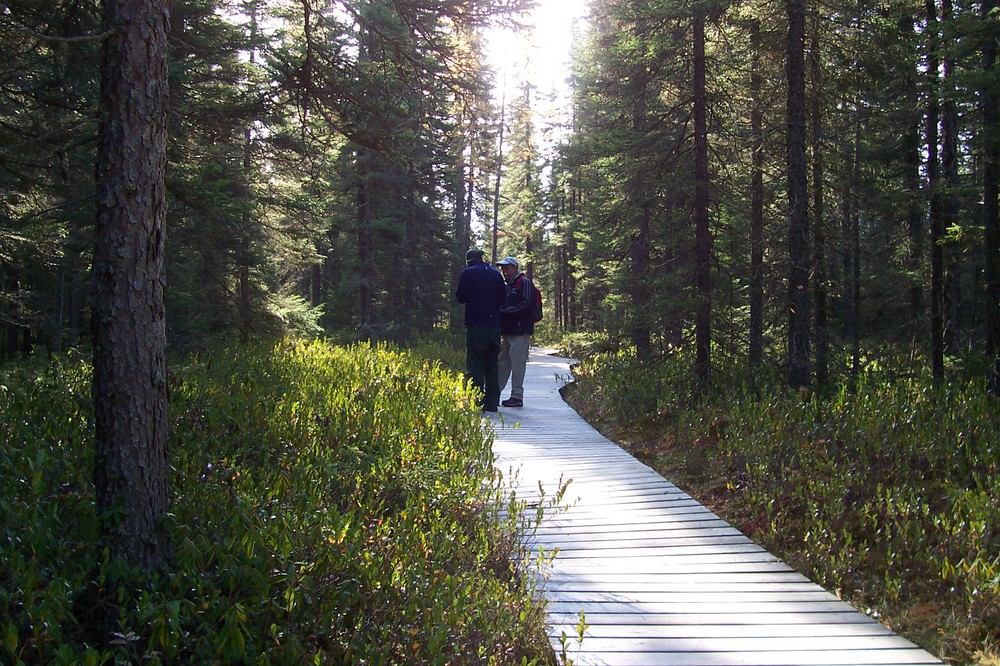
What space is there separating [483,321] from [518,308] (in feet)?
2.89

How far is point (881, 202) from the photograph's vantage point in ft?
62.4

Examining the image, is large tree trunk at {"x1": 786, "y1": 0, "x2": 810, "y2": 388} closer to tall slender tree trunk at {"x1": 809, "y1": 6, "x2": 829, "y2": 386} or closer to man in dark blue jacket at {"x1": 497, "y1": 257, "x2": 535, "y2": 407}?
tall slender tree trunk at {"x1": 809, "y1": 6, "x2": 829, "y2": 386}

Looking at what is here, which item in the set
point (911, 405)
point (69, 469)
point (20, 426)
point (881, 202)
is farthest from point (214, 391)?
point (881, 202)

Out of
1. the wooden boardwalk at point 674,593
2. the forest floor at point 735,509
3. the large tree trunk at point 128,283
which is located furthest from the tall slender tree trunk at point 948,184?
the large tree trunk at point 128,283

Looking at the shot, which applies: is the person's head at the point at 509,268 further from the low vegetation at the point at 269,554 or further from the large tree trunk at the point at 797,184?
the low vegetation at the point at 269,554

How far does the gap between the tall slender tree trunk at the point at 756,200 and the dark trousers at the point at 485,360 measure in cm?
441

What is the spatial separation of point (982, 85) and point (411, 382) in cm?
888

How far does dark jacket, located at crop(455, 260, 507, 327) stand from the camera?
11570 millimetres

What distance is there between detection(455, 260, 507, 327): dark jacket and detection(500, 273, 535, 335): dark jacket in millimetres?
544

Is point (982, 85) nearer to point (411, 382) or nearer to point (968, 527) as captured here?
point (968, 527)

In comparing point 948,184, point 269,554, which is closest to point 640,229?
point 948,184

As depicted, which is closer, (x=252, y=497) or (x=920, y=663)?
(x=920, y=663)

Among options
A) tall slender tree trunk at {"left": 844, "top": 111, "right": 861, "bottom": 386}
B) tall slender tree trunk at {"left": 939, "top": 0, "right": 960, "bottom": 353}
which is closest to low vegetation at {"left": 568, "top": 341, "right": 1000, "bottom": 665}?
tall slender tree trunk at {"left": 844, "top": 111, "right": 861, "bottom": 386}

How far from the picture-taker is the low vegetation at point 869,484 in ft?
15.8
